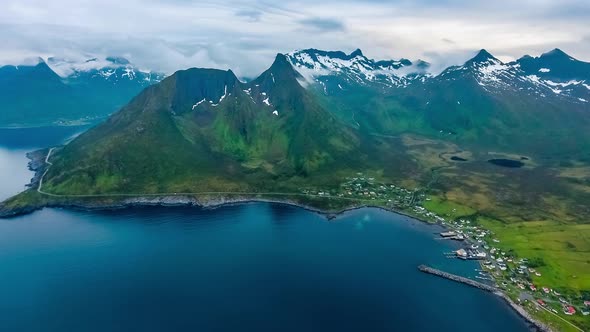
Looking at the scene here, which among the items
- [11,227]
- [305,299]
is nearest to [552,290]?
[305,299]

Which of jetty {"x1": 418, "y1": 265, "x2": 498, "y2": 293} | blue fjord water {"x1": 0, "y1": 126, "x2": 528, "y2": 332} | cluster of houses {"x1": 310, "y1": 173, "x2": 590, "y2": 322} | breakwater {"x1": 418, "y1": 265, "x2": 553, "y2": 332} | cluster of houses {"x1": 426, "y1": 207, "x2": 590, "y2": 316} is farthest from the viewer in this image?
jetty {"x1": 418, "y1": 265, "x2": 498, "y2": 293}

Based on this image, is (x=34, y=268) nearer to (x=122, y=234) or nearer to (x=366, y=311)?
(x=122, y=234)

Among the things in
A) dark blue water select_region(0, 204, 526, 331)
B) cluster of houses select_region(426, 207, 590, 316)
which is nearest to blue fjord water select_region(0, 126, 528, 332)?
dark blue water select_region(0, 204, 526, 331)

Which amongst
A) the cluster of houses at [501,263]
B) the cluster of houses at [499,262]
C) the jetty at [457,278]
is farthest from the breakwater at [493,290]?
the cluster of houses at [501,263]

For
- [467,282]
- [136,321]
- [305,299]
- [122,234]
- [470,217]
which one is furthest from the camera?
[470,217]

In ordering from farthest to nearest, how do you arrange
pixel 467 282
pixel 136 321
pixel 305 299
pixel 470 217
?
1. pixel 470 217
2. pixel 467 282
3. pixel 305 299
4. pixel 136 321

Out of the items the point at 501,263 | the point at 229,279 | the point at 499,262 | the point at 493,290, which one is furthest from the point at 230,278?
the point at 501,263

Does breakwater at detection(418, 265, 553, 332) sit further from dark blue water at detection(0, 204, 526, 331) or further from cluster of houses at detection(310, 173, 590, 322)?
cluster of houses at detection(310, 173, 590, 322)

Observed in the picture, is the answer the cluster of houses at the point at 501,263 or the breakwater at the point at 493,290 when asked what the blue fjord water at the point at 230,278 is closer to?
the breakwater at the point at 493,290

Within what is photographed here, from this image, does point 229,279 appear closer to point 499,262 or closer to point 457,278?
point 457,278
